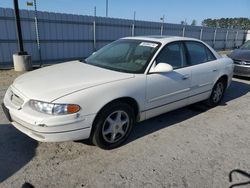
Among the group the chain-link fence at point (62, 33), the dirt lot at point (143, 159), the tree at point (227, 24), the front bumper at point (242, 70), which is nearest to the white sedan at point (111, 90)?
the dirt lot at point (143, 159)

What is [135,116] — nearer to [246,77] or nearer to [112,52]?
[112,52]

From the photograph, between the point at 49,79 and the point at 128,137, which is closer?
the point at 49,79

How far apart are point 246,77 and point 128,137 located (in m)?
6.81

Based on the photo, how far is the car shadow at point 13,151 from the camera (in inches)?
111

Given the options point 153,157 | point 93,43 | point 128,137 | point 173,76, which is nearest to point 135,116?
point 128,137

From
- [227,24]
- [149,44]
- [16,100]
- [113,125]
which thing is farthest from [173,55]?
[227,24]

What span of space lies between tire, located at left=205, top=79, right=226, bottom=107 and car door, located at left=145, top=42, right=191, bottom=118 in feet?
3.48

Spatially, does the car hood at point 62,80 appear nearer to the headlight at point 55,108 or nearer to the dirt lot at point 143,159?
the headlight at point 55,108

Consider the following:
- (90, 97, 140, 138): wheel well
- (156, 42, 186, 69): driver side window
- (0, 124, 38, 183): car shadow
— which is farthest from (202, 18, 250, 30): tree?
(0, 124, 38, 183): car shadow

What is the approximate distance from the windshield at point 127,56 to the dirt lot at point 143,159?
3.55ft

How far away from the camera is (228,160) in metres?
3.19

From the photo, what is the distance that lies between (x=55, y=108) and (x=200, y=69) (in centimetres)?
287

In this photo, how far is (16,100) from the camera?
3.07m

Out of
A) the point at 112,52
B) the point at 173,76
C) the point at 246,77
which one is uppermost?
the point at 112,52
